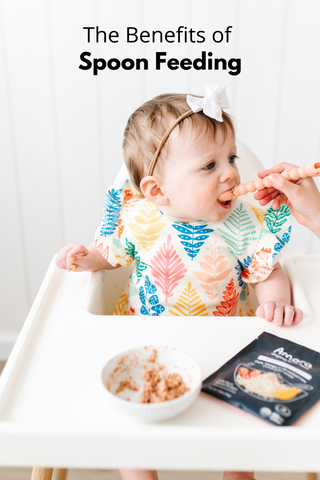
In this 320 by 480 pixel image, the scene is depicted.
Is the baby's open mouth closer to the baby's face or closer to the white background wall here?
the baby's face

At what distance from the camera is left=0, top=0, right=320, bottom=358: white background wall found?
1.50m

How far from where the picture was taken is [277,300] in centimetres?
89

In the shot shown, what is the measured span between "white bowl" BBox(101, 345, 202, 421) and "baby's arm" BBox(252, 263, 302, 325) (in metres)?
0.22

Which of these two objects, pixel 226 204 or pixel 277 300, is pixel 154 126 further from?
pixel 277 300

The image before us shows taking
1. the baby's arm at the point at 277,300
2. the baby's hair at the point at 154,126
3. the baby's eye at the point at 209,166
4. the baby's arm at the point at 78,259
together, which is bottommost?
the baby's arm at the point at 277,300

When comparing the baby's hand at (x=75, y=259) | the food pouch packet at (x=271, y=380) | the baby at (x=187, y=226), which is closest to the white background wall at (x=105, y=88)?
the baby at (x=187, y=226)

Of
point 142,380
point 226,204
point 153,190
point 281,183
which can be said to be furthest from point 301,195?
point 142,380

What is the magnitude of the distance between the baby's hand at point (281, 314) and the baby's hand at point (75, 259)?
397mm

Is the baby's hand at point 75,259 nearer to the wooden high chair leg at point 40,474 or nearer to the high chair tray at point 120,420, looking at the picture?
the high chair tray at point 120,420

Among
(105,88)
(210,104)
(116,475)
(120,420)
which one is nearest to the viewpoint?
(120,420)

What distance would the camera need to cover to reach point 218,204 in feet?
3.01

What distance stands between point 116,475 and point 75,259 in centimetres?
82

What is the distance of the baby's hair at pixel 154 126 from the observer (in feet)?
2.93

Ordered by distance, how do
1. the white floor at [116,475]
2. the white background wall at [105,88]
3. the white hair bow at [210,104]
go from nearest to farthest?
the white hair bow at [210,104]
the white floor at [116,475]
the white background wall at [105,88]
